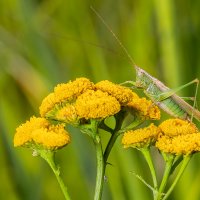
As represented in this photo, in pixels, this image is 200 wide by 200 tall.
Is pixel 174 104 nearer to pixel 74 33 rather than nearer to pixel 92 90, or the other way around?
pixel 92 90

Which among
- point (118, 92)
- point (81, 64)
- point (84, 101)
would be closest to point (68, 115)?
point (84, 101)

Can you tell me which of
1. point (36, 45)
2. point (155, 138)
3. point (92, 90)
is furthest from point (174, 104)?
point (36, 45)

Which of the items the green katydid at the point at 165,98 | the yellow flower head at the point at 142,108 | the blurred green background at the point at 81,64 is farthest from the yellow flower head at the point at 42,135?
the blurred green background at the point at 81,64

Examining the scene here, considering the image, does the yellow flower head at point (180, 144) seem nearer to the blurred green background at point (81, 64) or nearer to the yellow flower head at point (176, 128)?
the yellow flower head at point (176, 128)

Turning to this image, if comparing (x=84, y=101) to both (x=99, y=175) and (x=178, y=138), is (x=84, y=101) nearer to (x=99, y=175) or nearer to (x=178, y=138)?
(x=99, y=175)

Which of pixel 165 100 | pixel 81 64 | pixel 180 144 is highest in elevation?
pixel 81 64

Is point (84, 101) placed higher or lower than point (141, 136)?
higher

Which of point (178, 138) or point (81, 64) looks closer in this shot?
point (178, 138)
